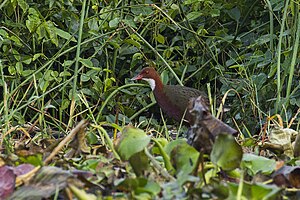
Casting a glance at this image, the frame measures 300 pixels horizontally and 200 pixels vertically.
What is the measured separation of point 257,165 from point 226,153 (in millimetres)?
175

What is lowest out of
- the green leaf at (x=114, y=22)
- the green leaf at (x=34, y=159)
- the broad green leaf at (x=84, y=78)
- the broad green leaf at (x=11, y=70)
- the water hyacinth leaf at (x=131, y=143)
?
the broad green leaf at (x=84, y=78)

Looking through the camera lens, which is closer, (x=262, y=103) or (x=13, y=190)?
(x=13, y=190)

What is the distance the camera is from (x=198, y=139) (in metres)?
0.99

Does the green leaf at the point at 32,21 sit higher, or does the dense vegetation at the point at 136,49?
the green leaf at the point at 32,21

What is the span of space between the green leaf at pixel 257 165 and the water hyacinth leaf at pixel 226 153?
0.14 m

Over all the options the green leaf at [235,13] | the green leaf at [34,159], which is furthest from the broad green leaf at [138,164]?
the green leaf at [235,13]

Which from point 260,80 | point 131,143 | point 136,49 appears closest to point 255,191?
point 131,143

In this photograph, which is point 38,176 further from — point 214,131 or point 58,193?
point 214,131

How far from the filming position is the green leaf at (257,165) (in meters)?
1.04

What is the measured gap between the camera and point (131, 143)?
0.98 metres

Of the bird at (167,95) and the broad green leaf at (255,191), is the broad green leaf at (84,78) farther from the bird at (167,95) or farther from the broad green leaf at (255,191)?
the broad green leaf at (255,191)

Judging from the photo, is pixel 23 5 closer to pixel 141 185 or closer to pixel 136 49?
pixel 136 49

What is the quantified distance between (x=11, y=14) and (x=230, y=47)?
135cm

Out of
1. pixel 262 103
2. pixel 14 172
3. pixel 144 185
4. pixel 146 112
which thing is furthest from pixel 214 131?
pixel 146 112
